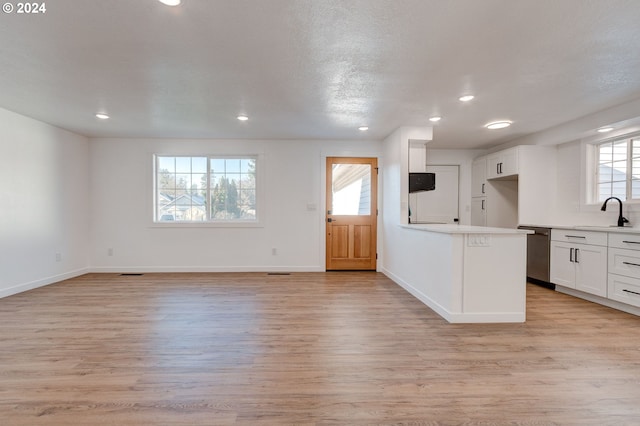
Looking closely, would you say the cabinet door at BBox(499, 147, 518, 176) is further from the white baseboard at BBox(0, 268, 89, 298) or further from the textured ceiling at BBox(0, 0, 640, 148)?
the white baseboard at BBox(0, 268, 89, 298)

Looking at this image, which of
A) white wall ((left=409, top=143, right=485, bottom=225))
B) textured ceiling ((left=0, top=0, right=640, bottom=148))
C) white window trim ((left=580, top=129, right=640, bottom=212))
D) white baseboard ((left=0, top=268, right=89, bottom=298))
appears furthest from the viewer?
white wall ((left=409, top=143, right=485, bottom=225))

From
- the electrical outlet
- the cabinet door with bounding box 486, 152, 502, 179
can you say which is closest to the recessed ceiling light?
the cabinet door with bounding box 486, 152, 502, 179

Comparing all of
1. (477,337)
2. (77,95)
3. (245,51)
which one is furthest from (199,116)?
(477,337)

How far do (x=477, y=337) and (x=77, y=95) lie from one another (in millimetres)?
4735

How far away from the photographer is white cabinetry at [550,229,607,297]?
361 centimetres

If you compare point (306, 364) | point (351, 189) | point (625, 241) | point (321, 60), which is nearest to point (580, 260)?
point (625, 241)

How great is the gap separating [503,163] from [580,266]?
2071 millimetres

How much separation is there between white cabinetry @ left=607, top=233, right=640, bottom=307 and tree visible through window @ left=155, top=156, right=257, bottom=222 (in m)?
5.02

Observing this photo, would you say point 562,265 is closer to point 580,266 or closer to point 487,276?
point 580,266

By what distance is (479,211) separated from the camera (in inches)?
233

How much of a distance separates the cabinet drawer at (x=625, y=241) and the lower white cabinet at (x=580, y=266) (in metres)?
0.13

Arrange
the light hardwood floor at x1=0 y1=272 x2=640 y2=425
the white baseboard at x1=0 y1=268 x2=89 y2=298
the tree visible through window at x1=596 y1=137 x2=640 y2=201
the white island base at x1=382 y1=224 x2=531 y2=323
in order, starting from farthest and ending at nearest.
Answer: the white baseboard at x1=0 y1=268 x2=89 y2=298, the tree visible through window at x1=596 y1=137 x2=640 y2=201, the white island base at x1=382 y1=224 x2=531 y2=323, the light hardwood floor at x1=0 y1=272 x2=640 y2=425

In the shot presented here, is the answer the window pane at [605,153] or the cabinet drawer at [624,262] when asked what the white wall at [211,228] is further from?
the cabinet drawer at [624,262]

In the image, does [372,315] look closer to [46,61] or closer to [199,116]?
[199,116]
